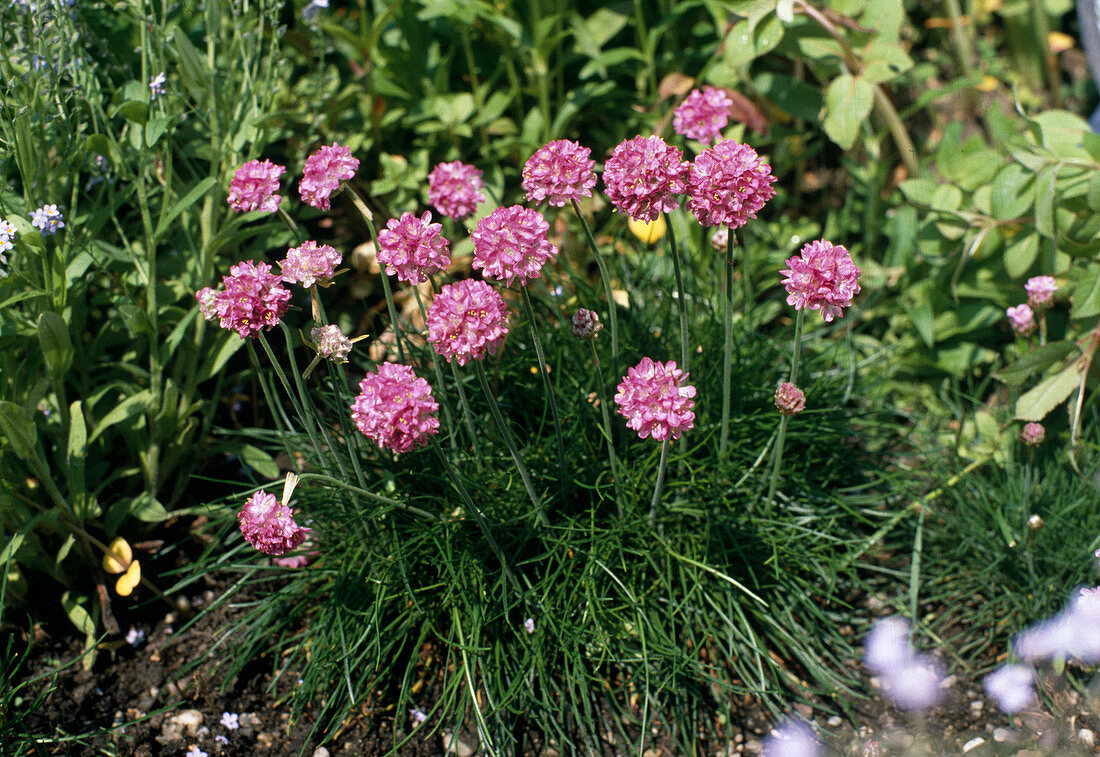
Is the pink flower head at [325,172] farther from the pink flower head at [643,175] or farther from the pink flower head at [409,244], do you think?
the pink flower head at [643,175]

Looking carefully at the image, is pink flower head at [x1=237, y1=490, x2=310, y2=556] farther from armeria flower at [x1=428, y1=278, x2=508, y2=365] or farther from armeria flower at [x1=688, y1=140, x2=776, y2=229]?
armeria flower at [x1=688, y1=140, x2=776, y2=229]

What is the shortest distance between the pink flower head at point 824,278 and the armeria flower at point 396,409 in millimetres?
655

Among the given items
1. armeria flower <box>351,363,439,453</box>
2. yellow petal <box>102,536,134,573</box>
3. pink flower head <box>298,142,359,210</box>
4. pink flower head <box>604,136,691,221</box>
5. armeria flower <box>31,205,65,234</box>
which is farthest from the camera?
yellow petal <box>102,536,134,573</box>

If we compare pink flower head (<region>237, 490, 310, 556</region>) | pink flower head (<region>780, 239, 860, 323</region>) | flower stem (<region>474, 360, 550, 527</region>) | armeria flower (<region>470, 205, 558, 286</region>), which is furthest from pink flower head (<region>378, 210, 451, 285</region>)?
pink flower head (<region>780, 239, 860, 323</region>)

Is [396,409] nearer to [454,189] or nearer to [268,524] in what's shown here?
[268,524]

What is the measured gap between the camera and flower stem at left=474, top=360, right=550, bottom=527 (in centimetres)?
159

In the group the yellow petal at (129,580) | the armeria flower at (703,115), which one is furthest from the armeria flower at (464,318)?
the yellow petal at (129,580)

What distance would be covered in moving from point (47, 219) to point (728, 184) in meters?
1.38

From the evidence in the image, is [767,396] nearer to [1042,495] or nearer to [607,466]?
[607,466]

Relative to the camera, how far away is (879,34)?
2602 mm

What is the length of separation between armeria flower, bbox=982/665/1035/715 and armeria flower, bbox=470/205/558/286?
58.0 inches

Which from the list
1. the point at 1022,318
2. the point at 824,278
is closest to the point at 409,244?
the point at 824,278

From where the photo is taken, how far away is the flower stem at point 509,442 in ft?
5.23

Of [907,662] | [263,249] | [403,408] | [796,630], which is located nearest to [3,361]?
[263,249]
